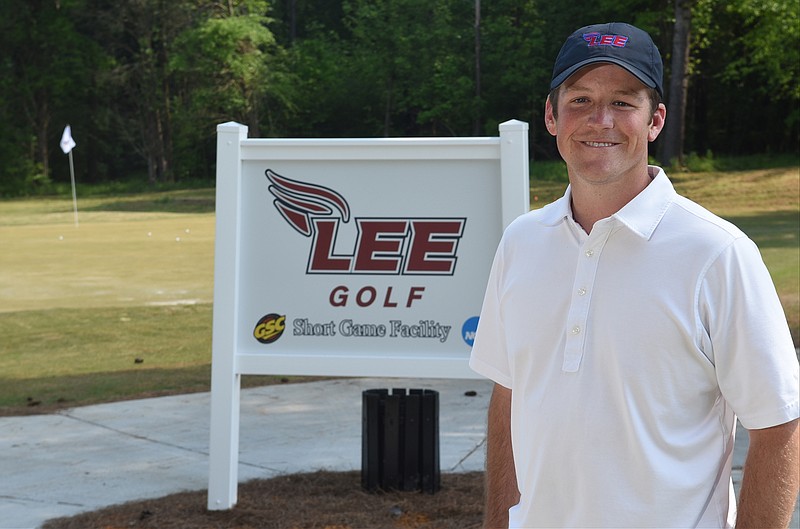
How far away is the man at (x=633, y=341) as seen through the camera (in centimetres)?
208

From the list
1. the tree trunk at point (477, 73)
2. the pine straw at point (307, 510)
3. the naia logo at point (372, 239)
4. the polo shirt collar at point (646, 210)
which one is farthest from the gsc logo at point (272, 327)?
the tree trunk at point (477, 73)

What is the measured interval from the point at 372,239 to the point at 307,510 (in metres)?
1.37

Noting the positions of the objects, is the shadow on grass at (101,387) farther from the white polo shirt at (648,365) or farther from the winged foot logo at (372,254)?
the white polo shirt at (648,365)

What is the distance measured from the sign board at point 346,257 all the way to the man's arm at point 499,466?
2.83m

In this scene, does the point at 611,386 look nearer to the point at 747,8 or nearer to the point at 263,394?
the point at 263,394

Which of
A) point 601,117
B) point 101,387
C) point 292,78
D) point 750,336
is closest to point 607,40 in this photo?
point 601,117

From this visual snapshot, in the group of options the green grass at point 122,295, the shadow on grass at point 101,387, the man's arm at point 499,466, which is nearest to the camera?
the man's arm at point 499,466

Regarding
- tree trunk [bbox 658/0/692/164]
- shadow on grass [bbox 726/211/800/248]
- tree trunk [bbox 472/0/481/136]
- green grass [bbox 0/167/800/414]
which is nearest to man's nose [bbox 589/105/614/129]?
green grass [bbox 0/167/800/414]

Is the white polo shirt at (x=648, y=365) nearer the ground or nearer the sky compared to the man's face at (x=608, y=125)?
nearer the ground

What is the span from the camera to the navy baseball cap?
223 cm

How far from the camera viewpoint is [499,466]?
263 cm

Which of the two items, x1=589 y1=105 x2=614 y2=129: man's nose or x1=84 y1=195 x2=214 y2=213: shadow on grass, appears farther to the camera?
x1=84 y1=195 x2=214 y2=213: shadow on grass

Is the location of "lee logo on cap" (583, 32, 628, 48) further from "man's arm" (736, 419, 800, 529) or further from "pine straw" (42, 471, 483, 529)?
"pine straw" (42, 471, 483, 529)

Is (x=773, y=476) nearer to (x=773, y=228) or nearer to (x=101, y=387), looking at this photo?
(x=101, y=387)
